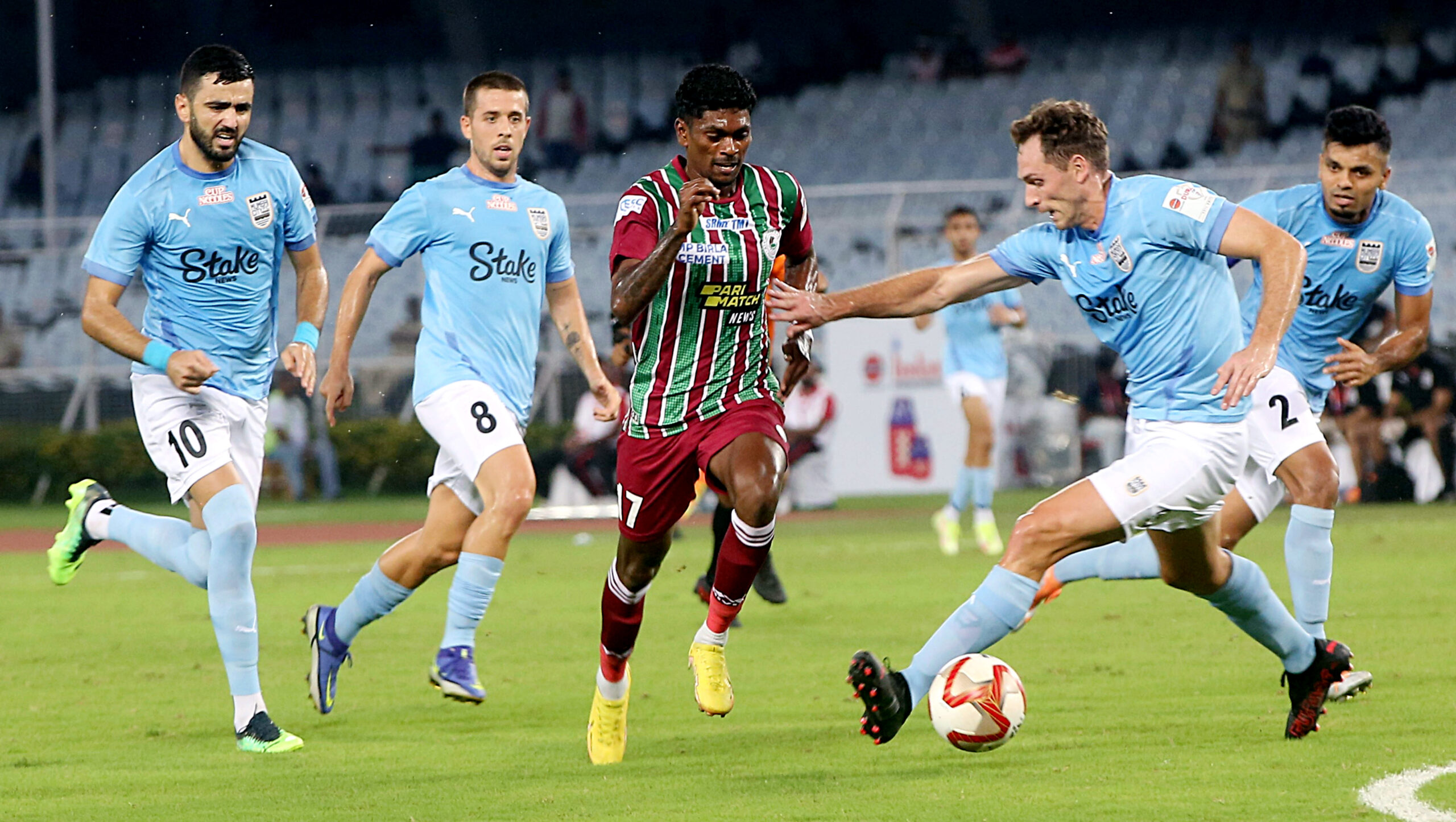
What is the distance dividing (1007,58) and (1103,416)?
1102cm

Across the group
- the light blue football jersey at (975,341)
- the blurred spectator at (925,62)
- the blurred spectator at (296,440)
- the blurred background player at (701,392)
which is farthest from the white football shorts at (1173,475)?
the blurred spectator at (925,62)

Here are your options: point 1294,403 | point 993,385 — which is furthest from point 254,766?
point 993,385

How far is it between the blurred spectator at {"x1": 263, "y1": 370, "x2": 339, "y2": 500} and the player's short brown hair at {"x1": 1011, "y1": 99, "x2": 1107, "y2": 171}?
55.7ft

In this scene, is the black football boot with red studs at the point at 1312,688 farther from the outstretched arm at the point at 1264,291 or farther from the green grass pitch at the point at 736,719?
the outstretched arm at the point at 1264,291

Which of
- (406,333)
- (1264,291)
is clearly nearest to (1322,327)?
A: (1264,291)

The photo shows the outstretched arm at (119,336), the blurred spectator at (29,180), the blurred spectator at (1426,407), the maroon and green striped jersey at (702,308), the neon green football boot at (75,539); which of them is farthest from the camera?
the blurred spectator at (29,180)

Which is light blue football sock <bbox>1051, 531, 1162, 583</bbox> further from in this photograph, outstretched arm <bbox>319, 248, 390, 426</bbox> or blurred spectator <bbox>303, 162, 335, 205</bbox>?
blurred spectator <bbox>303, 162, 335, 205</bbox>

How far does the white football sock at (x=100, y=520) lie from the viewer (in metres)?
7.44

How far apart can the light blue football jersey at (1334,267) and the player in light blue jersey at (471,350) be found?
2.89 metres

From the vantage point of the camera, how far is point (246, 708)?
598 cm

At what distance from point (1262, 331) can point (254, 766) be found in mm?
3468

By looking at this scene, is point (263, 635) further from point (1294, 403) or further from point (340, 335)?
point (1294, 403)

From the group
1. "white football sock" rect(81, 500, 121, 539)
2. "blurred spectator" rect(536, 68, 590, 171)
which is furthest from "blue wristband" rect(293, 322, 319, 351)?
"blurred spectator" rect(536, 68, 590, 171)

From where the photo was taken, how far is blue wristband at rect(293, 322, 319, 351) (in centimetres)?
641
